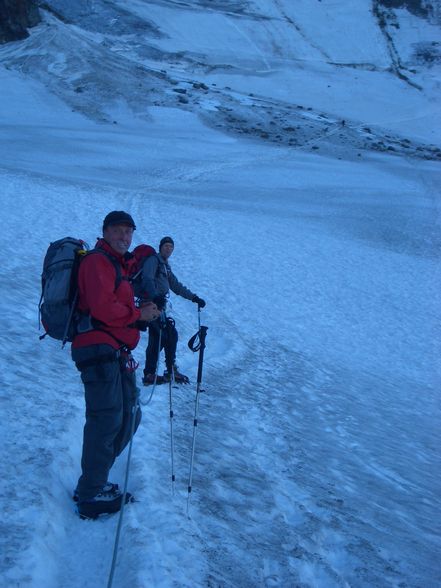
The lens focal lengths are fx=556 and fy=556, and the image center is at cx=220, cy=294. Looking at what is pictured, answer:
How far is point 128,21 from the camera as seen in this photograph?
4872 cm

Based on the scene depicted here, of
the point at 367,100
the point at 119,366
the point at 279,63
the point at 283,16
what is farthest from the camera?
the point at 283,16

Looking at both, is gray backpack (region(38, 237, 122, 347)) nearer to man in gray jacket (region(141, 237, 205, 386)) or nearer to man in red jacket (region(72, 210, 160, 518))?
man in red jacket (region(72, 210, 160, 518))

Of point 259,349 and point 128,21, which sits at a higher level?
point 128,21

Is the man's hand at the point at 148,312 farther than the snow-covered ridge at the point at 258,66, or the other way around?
the snow-covered ridge at the point at 258,66

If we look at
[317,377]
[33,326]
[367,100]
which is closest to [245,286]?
[317,377]

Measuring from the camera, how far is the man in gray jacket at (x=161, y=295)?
5730 millimetres

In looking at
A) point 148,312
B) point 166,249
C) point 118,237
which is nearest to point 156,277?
point 166,249

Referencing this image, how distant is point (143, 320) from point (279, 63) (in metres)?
48.6

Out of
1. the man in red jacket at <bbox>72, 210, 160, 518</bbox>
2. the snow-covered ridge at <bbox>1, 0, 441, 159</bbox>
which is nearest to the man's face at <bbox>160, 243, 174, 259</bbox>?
the man in red jacket at <bbox>72, 210, 160, 518</bbox>

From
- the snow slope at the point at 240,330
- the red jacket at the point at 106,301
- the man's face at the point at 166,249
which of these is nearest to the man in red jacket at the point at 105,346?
the red jacket at the point at 106,301

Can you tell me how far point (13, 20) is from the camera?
3959cm

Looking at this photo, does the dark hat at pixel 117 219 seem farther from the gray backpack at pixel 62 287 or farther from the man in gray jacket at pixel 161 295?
the man in gray jacket at pixel 161 295

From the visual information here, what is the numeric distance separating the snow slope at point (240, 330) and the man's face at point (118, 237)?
1.77 meters

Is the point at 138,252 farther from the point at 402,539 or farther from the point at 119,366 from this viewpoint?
the point at 402,539
